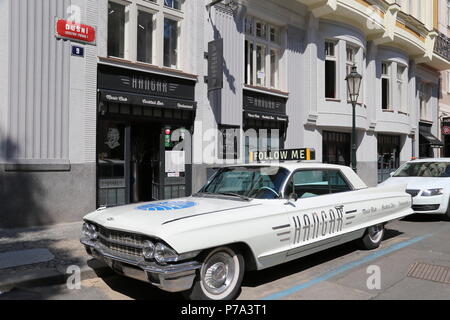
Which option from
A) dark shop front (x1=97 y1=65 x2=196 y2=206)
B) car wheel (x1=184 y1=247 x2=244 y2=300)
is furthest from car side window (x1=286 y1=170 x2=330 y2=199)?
dark shop front (x1=97 y1=65 x2=196 y2=206)

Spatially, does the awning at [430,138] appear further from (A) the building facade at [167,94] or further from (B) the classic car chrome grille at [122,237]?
(B) the classic car chrome grille at [122,237]

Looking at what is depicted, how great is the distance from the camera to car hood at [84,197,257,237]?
4.00 metres

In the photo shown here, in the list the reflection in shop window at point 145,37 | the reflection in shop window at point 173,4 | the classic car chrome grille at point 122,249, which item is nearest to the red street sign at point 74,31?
the reflection in shop window at point 145,37

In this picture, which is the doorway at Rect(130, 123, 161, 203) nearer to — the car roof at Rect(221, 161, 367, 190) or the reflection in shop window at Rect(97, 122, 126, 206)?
the reflection in shop window at Rect(97, 122, 126, 206)

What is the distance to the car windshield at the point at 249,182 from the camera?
512cm

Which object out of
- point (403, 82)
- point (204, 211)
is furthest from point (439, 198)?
point (403, 82)

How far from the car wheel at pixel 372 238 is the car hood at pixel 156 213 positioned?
2.66 metres

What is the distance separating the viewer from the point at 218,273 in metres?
4.22

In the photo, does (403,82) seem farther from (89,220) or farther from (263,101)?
(89,220)

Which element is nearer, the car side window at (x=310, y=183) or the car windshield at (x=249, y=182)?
the car windshield at (x=249, y=182)

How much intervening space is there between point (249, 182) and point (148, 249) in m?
1.99

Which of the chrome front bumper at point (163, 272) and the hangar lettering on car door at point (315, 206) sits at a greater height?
the hangar lettering on car door at point (315, 206)

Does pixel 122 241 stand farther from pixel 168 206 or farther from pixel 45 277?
pixel 45 277

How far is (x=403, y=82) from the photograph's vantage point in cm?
1975
